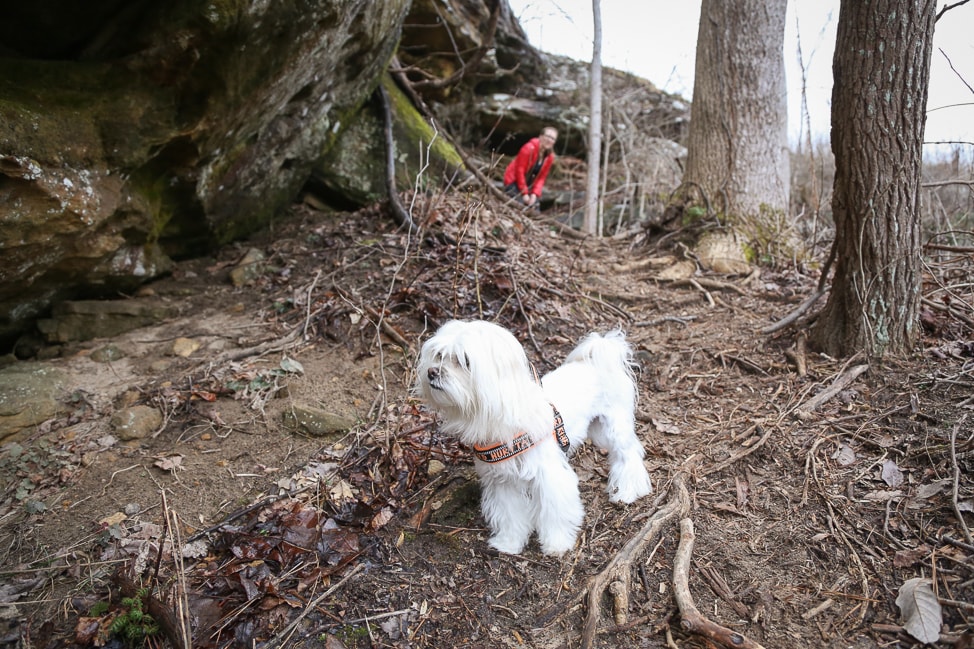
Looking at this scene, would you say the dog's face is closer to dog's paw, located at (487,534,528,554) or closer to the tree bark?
dog's paw, located at (487,534,528,554)

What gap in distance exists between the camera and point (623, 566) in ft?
10.2

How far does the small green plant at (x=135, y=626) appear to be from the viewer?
8.91 feet

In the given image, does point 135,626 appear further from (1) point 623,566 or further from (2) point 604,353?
(2) point 604,353

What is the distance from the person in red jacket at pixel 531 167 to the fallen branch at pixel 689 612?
8.20 m

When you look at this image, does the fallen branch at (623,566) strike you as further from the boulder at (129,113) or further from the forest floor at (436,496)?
the boulder at (129,113)

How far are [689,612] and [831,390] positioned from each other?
236 centimetres

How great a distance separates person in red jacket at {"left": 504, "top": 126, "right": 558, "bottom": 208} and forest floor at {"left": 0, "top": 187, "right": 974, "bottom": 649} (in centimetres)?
533

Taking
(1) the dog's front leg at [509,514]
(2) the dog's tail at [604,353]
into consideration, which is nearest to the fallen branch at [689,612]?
(1) the dog's front leg at [509,514]

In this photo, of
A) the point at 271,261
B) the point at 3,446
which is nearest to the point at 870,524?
the point at 3,446

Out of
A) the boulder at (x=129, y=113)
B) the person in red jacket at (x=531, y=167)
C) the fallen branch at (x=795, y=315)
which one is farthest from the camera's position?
the person in red jacket at (x=531, y=167)

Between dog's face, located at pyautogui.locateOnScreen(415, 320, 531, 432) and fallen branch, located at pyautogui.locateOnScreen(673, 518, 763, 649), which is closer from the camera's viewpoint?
fallen branch, located at pyautogui.locateOnScreen(673, 518, 763, 649)

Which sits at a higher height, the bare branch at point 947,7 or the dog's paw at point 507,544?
the bare branch at point 947,7

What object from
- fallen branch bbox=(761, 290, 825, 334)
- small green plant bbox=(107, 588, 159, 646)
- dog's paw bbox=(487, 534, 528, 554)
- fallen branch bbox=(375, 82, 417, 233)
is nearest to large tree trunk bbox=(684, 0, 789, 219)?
fallen branch bbox=(761, 290, 825, 334)

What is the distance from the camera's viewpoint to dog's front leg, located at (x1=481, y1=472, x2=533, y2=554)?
3428mm
